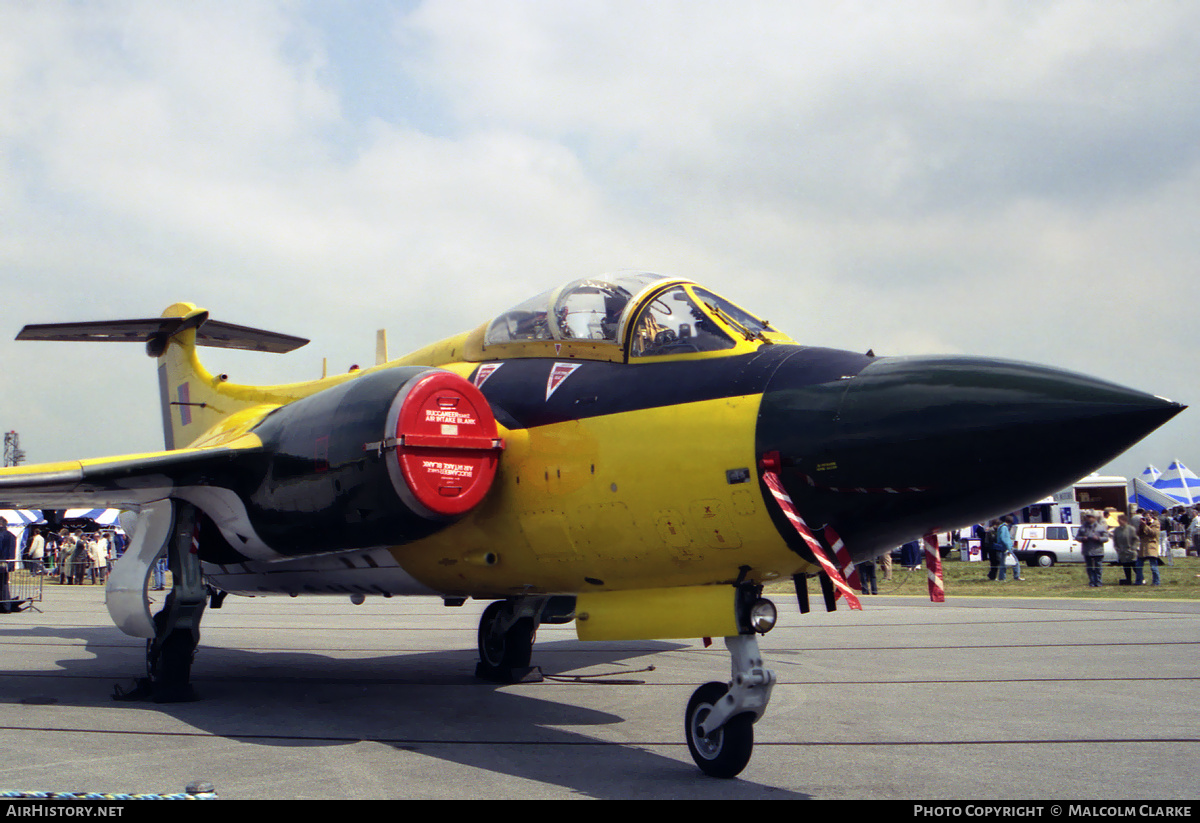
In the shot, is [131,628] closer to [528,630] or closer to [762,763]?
[528,630]

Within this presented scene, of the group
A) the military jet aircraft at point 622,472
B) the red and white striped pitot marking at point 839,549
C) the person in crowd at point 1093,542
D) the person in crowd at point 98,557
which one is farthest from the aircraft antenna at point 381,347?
the person in crowd at point 98,557

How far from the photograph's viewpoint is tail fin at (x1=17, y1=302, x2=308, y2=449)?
41.9 feet

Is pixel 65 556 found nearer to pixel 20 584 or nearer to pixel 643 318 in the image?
pixel 20 584

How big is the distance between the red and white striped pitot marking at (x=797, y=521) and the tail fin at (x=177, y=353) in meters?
9.02

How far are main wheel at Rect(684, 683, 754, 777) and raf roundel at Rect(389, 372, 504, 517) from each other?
222cm

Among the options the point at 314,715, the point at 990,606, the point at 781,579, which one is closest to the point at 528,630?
the point at 314,715

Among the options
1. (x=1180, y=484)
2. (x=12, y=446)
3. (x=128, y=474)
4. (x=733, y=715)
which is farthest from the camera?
(x=12, y=446)

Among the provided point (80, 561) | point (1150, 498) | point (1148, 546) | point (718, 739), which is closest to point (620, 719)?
point (718, 739)

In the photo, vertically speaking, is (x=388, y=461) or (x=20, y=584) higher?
(x=388, y=461)

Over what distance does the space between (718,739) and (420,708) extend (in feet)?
12.2

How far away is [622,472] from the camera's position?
6.23 metres

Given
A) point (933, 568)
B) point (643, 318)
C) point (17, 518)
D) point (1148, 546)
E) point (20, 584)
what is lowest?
point (1148, 546)

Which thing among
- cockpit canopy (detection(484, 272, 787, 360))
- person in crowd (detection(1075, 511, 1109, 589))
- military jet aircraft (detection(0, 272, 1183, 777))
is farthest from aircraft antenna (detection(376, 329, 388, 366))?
person in crowd (detection(1075, 511, 1109, 589))

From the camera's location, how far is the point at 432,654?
13.0 m
